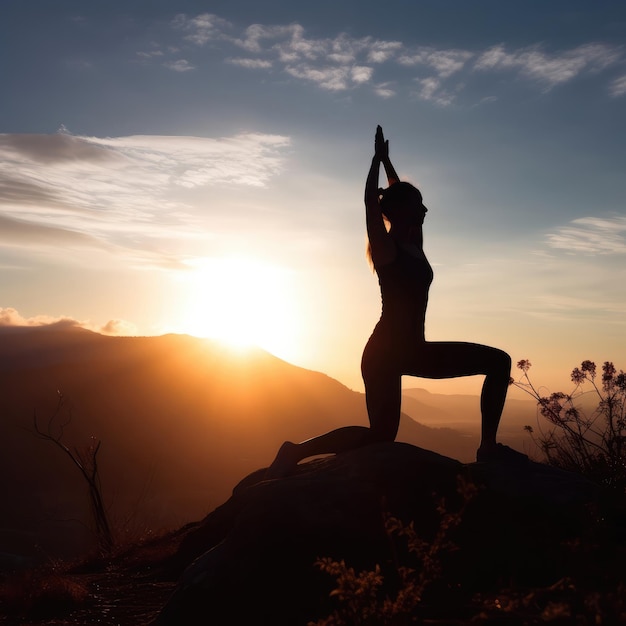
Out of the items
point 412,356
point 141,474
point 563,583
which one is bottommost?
point 141,474

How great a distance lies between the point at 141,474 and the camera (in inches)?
2707

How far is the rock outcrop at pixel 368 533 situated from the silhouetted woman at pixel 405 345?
0.45 meters

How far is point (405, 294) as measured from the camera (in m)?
5.24

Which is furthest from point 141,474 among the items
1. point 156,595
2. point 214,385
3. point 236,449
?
point 156,595

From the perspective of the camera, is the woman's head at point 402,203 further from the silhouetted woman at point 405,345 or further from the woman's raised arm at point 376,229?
the woman's raised arm at point 376,229

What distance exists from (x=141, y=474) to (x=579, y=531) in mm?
69274

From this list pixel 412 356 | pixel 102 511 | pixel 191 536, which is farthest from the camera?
pixel 102 511

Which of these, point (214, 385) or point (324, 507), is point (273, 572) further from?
point (214, 385)

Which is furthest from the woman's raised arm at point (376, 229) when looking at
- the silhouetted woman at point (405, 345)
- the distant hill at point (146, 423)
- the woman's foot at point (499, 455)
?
the distant hill at point (146, 423)

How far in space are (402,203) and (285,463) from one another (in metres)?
2.50

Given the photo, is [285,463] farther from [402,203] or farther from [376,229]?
[402,203]

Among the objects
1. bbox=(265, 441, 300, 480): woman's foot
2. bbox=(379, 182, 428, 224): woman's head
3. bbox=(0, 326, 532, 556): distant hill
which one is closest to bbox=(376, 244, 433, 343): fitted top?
bbox=(379, 182, 428, 224): woman's head

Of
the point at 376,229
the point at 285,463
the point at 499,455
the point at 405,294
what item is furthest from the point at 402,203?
the point at 285,463

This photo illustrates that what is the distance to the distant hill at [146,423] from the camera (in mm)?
61594
